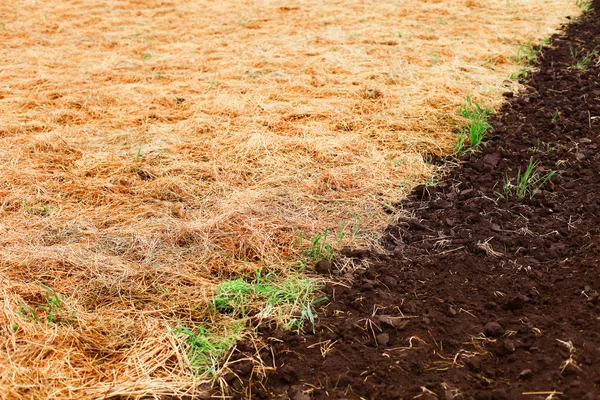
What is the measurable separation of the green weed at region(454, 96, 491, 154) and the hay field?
10 centimetres

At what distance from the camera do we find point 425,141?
3949 millimetres

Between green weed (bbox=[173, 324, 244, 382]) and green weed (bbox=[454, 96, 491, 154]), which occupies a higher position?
green weed (bbox=[454, 96, 491, 154])

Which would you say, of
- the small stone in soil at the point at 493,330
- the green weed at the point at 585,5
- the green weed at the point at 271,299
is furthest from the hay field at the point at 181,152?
the small stone in soil at the point at 493,330

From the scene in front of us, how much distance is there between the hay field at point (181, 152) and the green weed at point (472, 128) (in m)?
0.10

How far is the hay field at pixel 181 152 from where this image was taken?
2.28 metres

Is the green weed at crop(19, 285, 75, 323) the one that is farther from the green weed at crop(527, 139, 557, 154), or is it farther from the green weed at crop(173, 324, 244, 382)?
the green weed at crop(527, 139, 557, 154)

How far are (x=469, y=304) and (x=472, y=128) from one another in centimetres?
181

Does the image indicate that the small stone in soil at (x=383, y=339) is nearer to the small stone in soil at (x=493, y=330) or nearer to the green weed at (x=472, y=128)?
the small stone in soil at (x=493, y=330)

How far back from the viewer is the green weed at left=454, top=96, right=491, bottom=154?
12.6ft

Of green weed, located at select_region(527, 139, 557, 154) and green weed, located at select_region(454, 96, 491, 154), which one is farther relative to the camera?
green weed, located at select_region(454, 96, 491, 154)

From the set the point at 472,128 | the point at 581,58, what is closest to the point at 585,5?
the point at 581,58

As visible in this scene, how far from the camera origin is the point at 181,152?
3812 millimetres

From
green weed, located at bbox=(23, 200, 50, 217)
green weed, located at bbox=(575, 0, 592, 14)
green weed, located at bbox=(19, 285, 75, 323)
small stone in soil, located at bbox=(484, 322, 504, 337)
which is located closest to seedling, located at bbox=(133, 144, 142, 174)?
green weed, located at bbox=(23, 200, 50, 217)

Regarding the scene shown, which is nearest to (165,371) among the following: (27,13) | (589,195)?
(589,195)
